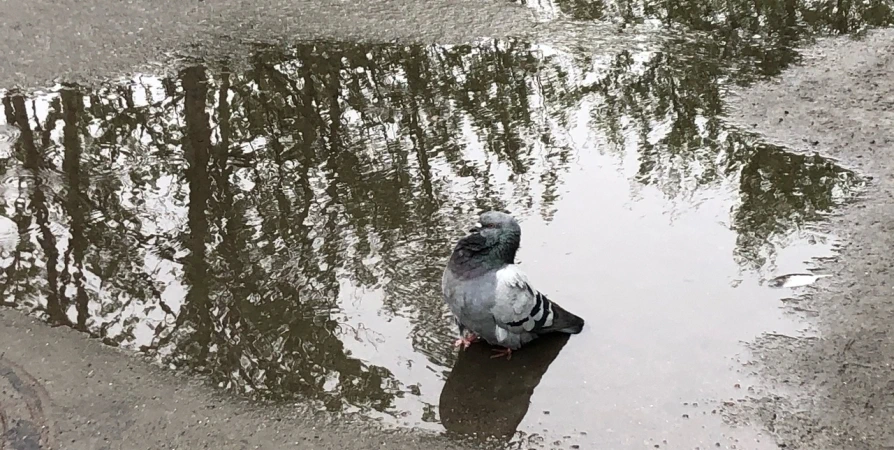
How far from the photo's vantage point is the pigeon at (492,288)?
3.59m

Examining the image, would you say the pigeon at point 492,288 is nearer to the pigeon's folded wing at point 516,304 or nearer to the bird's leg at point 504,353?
the pigeon's folded wing at point 516,304

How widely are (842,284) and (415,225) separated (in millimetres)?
2613

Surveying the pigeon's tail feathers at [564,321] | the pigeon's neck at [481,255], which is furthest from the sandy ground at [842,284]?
the pigeon's neck at [481,255]

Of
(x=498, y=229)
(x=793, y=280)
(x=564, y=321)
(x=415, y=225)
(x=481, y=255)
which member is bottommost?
(x=793, y=280)

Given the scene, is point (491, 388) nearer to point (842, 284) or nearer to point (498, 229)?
point (498, 229)

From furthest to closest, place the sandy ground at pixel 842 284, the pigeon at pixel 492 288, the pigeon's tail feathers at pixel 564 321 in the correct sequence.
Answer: the pigeon's tail feathers at pixel 564 321 → the pigeon at pixel 492 288 → the sandy ground at pixel 842 284

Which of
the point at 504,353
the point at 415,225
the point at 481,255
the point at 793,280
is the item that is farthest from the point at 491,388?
the point at 793,280

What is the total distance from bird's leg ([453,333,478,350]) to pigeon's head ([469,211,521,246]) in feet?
1.95

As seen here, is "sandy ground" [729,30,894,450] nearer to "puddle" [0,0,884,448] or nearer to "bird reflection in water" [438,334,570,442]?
"puddle" [0,0,884,448]

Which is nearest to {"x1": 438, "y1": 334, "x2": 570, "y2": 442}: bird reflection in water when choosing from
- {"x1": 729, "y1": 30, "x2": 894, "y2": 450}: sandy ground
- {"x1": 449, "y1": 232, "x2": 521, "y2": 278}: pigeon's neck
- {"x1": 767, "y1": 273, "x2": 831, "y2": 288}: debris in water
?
{"x1": 449, "y1": 232, "x2": 521, "y2": 278}: pigeon's neck

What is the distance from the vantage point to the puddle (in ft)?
12.0

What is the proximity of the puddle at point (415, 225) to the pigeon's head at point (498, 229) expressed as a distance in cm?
67

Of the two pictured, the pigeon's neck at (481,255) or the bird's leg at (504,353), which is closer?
the pigeon's neck at (481,255)

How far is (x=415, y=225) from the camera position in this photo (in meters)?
4.71
